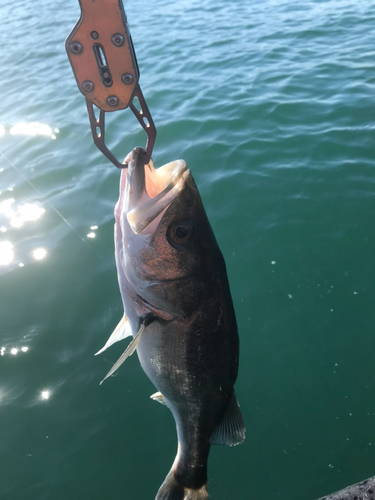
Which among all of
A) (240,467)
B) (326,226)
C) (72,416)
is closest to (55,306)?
(72,416)

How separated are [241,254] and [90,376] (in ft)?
7.65

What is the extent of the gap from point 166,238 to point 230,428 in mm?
1423

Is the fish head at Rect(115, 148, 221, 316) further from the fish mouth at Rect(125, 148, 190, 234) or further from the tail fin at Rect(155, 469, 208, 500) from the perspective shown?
the tail fin at Rect(155, 469, 208, 500)

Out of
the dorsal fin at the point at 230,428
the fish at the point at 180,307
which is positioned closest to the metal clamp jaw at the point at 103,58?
the fish at the point at 180,307

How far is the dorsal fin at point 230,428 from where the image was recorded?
256cm

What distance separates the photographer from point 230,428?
2592 mm

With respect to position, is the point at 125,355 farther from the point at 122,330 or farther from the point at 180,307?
the point at 122,330

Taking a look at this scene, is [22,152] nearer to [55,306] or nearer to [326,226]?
[55,306]

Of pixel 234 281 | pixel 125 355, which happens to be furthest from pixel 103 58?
pixel 234 281

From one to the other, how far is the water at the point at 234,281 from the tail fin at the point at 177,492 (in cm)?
79

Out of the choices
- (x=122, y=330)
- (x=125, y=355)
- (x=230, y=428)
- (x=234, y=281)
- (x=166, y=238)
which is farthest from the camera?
(x=234, y=281)

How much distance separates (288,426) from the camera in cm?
353

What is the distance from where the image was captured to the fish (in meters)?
2.17

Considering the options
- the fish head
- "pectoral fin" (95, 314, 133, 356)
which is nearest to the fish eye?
the fish head
